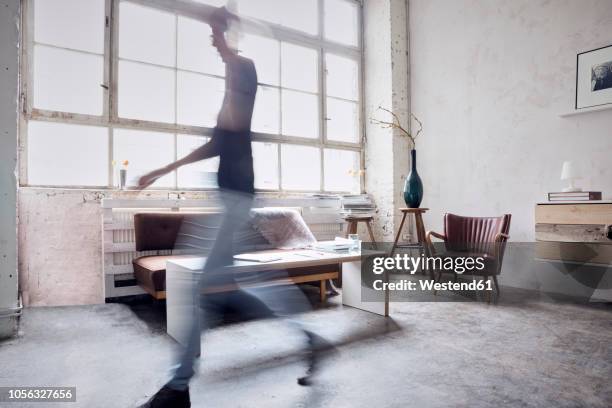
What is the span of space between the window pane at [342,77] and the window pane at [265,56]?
0.81 m

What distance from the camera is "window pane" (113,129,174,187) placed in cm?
399

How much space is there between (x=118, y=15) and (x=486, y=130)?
13.5ft

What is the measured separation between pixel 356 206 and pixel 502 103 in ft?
6.58

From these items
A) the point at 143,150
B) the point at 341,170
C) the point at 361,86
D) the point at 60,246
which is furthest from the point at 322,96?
the point at 60,246

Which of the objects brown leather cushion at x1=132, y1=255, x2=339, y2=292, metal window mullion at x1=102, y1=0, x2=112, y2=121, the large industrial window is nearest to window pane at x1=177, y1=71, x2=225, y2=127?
the large industrial window

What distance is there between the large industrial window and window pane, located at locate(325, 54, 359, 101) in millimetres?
15

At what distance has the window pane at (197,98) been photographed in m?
4.33

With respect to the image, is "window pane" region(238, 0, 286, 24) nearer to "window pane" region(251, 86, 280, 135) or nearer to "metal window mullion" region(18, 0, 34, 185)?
"window pane" region(251, 86, 280, 135)

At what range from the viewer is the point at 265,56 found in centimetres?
505

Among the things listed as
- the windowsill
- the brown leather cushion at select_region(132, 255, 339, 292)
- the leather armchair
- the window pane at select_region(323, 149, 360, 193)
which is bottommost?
the brown leather cushion at select_region(132, 255, 339, 292)

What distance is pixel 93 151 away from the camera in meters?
3.88

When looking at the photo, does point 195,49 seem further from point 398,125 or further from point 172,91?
point 398,125

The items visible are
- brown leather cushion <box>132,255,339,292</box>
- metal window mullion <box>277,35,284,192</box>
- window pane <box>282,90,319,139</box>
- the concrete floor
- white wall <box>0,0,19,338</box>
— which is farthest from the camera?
window pane <box>282,90,319,139</box>

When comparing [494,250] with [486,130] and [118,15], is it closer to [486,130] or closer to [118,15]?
[486,130]
